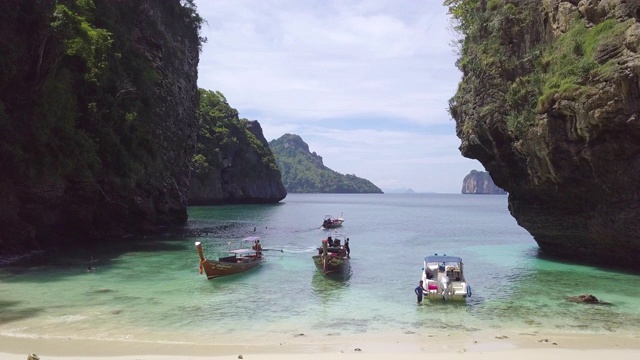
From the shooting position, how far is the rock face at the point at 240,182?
9056 centimetres

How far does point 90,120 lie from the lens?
31734mm

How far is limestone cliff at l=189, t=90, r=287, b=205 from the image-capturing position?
90444mm

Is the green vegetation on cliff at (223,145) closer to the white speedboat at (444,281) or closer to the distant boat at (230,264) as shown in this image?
the distant boat at (230,264)

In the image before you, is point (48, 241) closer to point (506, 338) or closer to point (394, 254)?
point (394, 254)

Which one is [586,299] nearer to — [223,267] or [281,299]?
[281,299]

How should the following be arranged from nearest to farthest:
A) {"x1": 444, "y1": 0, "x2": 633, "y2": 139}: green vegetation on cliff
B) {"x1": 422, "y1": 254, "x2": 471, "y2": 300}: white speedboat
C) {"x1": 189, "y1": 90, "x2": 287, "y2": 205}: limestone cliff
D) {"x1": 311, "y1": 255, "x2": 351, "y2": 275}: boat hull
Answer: {"x1": 422, "y1": 254, "x2": 471, "y2": 300}: white speedboat → {"x1": 444, "y1": 0, "x2": 633, "y2": 139}: green vegetation on cliff → {"x1": 311, "y1": 255, "x2": 351, "y2": 275}: boat hull → {"x1": 189, "y1": 90, "x2": 287, "y2": 205}: limestone cliff

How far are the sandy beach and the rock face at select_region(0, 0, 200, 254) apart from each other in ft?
56.2

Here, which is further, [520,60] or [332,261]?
[520,60]

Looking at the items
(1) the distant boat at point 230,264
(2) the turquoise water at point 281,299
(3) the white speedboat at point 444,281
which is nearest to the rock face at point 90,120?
(2) the turquoise water at point 281,299

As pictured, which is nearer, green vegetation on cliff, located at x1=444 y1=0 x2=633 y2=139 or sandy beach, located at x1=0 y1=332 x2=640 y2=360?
sandy beach, located at x1=0 y1=332 x2=640 y2=360

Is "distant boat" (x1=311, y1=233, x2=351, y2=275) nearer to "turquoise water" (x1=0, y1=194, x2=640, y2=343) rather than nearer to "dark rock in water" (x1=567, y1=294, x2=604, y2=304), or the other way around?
"turquoise water" (x1=0, y1=194, x2=640, y2=343)

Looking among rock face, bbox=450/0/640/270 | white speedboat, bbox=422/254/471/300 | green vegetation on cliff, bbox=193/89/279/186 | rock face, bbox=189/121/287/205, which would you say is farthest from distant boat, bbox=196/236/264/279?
rock face, bbox=189/121/287/205

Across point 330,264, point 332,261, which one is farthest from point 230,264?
point 332,261

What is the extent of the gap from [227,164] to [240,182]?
21.1 feet
